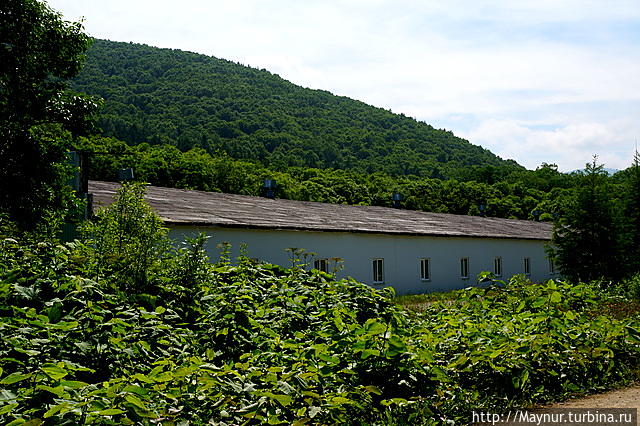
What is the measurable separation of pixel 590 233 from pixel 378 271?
353 inches

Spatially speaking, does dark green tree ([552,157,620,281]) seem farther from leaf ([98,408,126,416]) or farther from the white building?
leaf ([98,408,126,416])

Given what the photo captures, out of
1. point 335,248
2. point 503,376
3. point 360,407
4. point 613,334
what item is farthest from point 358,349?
point 335,248

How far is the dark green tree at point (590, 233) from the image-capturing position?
63.0ft

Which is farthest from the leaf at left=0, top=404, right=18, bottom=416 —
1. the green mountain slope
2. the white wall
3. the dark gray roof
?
the green mountain slope

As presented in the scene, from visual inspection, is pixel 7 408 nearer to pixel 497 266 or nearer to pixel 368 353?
pixel 368 353

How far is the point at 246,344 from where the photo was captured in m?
6.23

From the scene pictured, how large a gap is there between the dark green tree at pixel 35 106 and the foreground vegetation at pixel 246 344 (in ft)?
18.2

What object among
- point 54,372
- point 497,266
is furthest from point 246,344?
point 497,266

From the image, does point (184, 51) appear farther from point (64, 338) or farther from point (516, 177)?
point (64, 338)

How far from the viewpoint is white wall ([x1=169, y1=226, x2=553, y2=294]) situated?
19.9 metres

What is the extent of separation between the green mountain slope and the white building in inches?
1741

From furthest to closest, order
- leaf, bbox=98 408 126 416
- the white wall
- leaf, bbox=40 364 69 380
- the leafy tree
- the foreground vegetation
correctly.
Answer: the white wall → the leafy tree → the foreground vegetation → leaf, bbox=40 364 69 380 → leaf, bbox=98 408 126 416

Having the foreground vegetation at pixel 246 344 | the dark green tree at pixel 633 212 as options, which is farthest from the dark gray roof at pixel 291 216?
the dark green tree at pixel 633 212

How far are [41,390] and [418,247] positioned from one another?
960 inches
